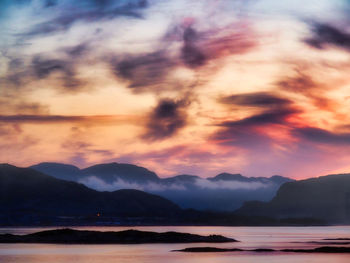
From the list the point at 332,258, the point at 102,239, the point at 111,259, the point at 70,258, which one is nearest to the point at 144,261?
the point at 111,259

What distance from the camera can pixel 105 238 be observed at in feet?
615

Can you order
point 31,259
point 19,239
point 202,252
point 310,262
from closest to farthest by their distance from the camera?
point 310,262
point 31,259
point 202,252
point 19,239

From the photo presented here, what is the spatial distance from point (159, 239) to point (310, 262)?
293 ft

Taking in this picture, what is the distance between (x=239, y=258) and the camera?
382 feet

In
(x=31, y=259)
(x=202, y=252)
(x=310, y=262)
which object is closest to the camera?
(x=310, y=262)

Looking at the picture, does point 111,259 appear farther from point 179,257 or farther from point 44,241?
point 44,241

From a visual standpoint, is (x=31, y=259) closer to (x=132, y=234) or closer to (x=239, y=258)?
(x=239, y=258)

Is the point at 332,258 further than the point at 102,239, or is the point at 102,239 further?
the point at 102,239

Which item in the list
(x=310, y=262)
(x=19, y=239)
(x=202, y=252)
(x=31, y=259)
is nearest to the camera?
(x=310, y=262)

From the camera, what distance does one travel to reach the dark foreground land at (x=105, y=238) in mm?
183750

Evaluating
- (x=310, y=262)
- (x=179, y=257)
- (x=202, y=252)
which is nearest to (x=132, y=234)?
(x=202, y=252)

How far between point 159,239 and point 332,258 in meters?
82.6

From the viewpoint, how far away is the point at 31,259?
4513 inches

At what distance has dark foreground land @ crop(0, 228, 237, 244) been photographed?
184 metres
